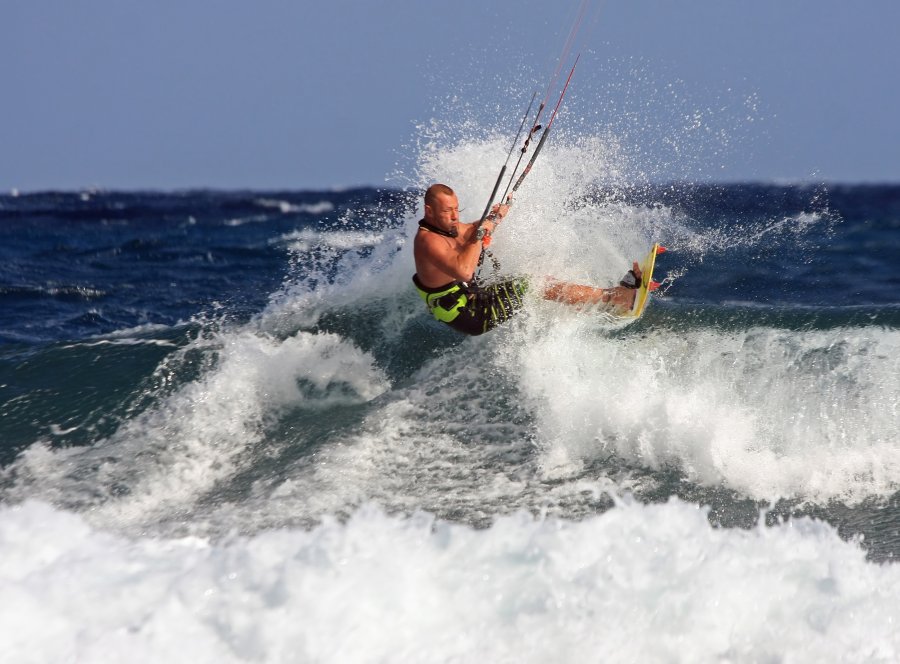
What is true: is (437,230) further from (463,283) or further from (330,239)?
(330,239)

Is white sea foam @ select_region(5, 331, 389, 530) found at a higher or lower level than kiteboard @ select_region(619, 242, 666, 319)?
lower

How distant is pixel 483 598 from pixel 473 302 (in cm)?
307

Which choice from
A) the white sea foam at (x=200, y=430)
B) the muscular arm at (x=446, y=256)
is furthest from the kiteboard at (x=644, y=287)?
the white sea foam at (x=200, y=430)

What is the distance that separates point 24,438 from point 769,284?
8.42 m

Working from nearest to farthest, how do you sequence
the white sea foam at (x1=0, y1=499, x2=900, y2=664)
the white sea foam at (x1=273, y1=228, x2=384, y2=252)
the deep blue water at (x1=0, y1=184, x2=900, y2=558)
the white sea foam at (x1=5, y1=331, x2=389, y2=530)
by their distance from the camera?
the white sea foam at (x1=0, y1=499, x2=900, y2=664)
the deep blue water at (x1=0, y1=184, x2=900, y2=558)
the white sea foam at (x1=5, y1=331, x2=389, y2=530)
the white sea foam at (x1=273, y1=228, x2=384, y2=252)

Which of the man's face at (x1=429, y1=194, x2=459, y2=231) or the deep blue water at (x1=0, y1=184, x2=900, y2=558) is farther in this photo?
the man's face at (x1=429, y1=194, x2=459, y2=231)

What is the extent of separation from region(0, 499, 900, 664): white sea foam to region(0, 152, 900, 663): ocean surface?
0.01m

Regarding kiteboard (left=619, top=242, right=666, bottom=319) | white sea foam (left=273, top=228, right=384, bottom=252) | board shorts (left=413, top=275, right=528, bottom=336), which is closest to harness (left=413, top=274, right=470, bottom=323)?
board shorts (left=413, top=275, right=528, bottom=336)

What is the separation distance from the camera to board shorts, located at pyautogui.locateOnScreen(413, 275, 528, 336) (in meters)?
6.60

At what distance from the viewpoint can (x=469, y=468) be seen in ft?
19.0

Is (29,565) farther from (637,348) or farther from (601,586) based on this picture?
(637,348)

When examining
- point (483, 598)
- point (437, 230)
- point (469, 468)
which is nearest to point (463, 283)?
point (437, 230)

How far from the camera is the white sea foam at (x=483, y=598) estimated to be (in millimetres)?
3787

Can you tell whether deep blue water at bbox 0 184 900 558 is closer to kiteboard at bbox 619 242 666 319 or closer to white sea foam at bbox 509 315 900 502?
white sea foam at bbox 509 315 900 502
